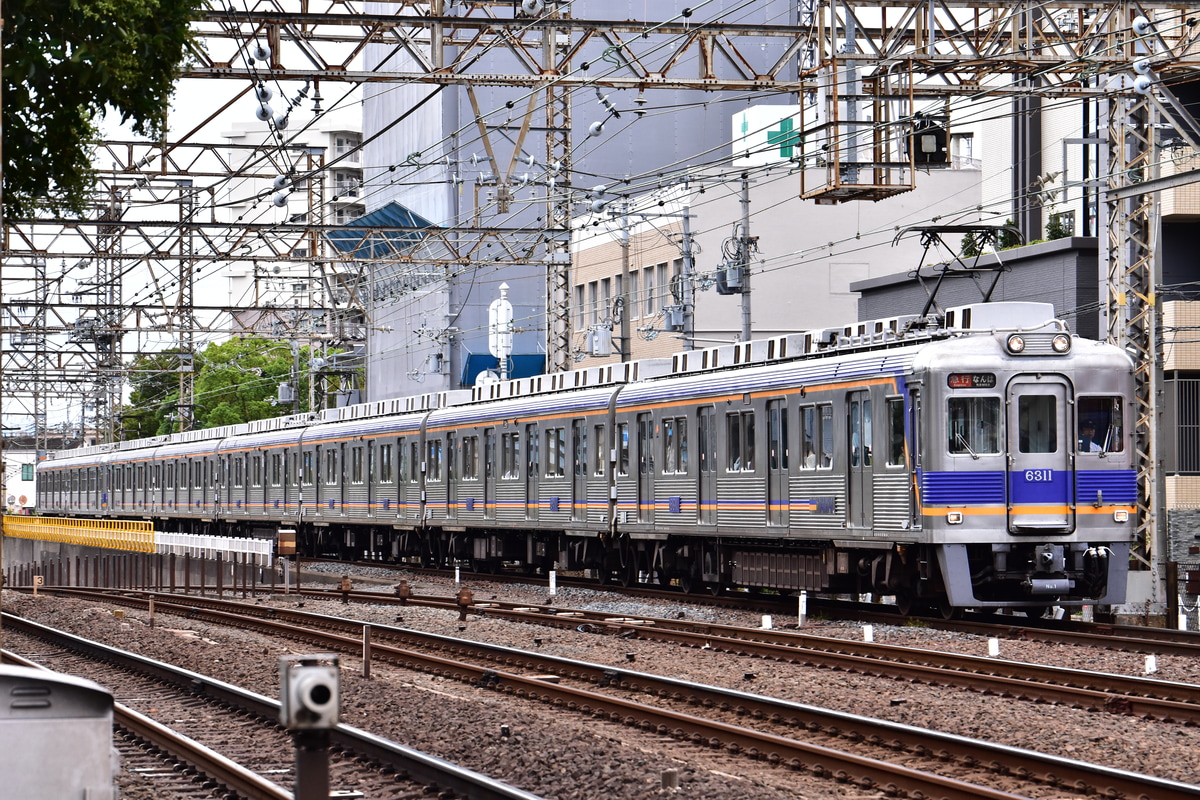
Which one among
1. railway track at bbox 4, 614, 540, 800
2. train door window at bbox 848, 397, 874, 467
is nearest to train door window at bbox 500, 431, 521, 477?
train door window at bbox 848, 397, 874, 467

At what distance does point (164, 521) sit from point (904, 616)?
4472cm

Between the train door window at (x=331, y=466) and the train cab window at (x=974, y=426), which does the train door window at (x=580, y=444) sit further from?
the train door window at (x=331, y=466)

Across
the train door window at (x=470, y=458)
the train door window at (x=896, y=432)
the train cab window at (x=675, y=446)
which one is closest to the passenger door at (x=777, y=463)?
the train door window at (x=896, y=432)

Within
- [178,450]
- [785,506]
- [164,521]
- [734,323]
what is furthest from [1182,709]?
[164,521]

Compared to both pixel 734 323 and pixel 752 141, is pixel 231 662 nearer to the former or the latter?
pixel 734 323

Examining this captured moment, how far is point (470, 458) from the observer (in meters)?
34.7

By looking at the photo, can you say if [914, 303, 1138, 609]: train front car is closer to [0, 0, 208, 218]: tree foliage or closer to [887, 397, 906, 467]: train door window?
[887, 397, 906, 467]: train door window

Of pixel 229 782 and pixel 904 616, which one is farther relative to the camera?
pixel 904 616

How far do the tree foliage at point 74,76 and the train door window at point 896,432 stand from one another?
327 inches

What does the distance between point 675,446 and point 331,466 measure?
18727 mm

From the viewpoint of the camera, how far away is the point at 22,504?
109 m

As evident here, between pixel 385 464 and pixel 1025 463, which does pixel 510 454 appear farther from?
pixel 1025 463

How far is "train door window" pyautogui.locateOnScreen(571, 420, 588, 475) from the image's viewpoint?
29.2 meters

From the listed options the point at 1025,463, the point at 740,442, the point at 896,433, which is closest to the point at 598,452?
the point at 740,442
